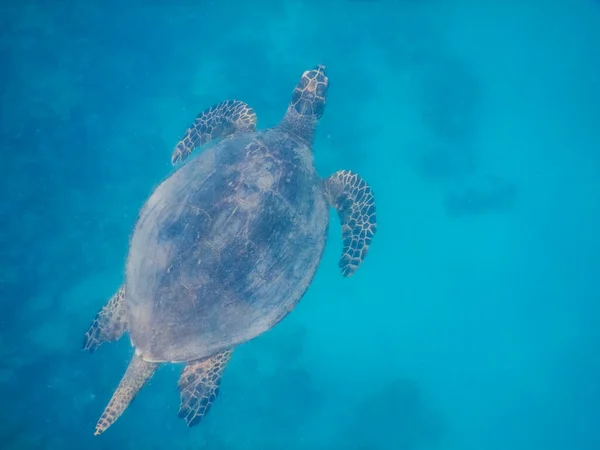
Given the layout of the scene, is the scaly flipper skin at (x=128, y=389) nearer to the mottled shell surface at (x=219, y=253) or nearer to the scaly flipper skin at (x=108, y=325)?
the mottled shell surface at (x=219, y=253)

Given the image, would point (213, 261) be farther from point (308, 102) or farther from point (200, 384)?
point (308, 102)

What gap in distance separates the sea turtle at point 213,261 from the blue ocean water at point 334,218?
3.86m

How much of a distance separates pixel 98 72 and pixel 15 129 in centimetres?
238

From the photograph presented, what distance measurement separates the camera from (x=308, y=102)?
24.2 ft

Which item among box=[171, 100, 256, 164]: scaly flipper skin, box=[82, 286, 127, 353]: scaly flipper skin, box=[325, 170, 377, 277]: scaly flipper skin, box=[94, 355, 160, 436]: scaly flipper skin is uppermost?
box=[171, 100, 256, 164]: scaly flipper skin

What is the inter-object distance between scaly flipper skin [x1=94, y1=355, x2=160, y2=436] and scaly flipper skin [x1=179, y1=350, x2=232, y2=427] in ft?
2.41

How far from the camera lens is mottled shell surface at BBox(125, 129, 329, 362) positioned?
13.7 ft

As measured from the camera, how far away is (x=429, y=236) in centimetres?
1144

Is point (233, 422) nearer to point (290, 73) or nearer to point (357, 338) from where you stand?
point (357, 338)

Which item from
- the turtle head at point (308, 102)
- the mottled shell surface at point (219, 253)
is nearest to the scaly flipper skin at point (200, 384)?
the mottled shell surface at point (219, 253)

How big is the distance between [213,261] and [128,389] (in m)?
2.05

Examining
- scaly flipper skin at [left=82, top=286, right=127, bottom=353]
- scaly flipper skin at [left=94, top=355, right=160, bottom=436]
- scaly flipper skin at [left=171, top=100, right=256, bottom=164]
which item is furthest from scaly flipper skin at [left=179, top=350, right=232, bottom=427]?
scaly flipper skin at [left=171, top=100, right=256, bottom=164]

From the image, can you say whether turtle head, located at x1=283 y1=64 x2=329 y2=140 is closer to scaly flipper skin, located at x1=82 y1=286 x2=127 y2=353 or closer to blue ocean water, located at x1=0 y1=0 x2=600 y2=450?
blue ocean water, located at x1=0 y1=0 x2=600 y2=450

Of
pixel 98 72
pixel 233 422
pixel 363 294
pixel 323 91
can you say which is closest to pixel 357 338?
pixel 363 294
